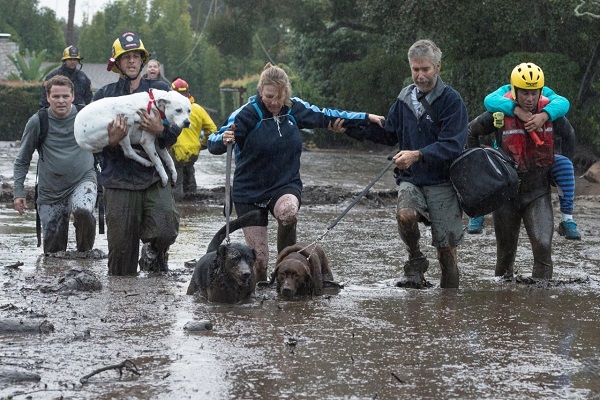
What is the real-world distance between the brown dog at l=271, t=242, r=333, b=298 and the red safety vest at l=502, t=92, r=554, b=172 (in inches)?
72.0

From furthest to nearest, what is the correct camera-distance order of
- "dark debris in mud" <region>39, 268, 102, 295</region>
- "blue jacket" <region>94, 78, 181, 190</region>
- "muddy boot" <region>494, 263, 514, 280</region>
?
"muddy boot" <region>494, 263, 514, 280</region>
"blue jacket" <region>94, 78, 181, 190</region>
"dark debris in mud" <region>39, 268, 102, 295</region>

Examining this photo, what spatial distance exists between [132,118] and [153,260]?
131cm

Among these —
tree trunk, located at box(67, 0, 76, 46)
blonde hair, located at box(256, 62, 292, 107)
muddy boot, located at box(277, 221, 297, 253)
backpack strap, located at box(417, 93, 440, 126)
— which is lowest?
muddy boot, located at box(277, 221, 297, 253)

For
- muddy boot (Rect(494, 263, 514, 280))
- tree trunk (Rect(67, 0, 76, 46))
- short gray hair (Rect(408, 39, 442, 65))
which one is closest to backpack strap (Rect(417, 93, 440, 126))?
short gray hair (Rect(408, 39, 442, 65))

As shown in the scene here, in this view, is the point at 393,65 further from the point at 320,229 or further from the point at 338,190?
the point at 320,229

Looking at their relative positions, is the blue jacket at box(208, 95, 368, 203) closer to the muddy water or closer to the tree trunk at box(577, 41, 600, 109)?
the muddy water

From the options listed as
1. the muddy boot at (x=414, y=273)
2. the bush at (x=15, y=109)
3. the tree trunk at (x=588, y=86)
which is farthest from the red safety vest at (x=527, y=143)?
the bush at (x=15, y=109)

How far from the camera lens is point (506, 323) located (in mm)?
7125

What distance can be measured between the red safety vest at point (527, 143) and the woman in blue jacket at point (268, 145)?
1125mm

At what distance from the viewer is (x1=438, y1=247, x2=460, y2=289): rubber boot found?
8531 millimetres

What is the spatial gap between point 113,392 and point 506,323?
2.96m

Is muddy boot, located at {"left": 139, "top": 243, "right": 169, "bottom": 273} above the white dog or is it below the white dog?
below

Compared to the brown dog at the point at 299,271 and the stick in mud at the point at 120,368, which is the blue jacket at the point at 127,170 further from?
the stick in mud at the point at 120,368

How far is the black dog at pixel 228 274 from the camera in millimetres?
7714
